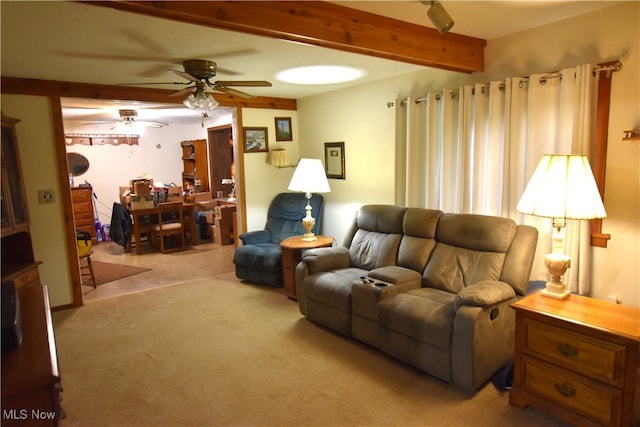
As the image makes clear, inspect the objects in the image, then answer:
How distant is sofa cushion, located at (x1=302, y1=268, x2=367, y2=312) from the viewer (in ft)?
9.84

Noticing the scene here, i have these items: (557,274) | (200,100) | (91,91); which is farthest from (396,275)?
(91,91)

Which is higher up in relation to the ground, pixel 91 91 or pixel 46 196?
pixel 91 91

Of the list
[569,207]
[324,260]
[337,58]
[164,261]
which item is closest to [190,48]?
[337,58]

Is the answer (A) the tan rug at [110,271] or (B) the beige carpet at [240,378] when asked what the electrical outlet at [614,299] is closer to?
(B) the beige carpet at [240,378]

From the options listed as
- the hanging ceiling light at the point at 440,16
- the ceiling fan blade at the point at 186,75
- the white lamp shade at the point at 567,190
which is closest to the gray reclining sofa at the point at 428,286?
the white lamp shade at the point at 567,190

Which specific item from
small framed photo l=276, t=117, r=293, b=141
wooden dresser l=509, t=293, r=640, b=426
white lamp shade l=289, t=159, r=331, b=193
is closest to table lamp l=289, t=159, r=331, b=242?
white lamp shade l=289, t=159, r=331, b=193

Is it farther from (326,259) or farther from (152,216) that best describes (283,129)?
(152,216)

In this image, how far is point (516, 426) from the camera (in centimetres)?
204

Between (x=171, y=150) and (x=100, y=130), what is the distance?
54.3 inches

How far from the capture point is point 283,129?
529 centimetres

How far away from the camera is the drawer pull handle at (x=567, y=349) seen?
1.95 metres

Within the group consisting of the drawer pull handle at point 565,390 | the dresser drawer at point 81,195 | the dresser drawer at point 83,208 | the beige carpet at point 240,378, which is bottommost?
the beige carpet at point 240,378

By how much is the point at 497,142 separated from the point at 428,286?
1.22 metres

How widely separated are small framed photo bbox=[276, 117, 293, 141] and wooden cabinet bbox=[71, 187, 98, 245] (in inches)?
161
